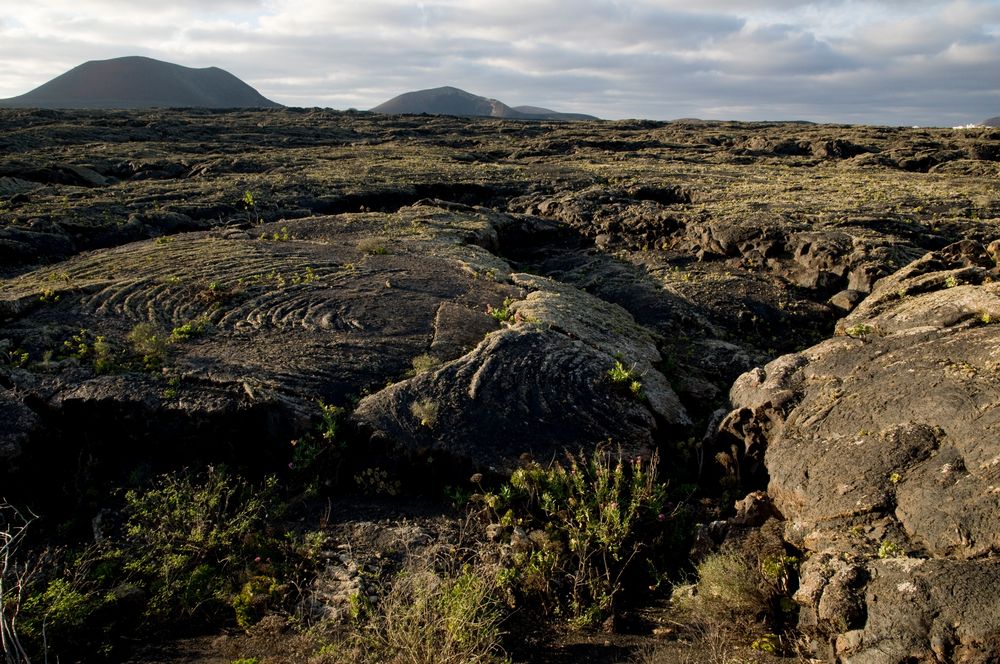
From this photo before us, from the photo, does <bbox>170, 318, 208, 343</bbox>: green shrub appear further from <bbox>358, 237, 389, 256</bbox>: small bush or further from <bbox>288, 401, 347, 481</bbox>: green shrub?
<bbox>358, 237, 389, 256</bbox>: small bush

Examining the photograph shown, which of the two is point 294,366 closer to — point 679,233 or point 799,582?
point 799,582

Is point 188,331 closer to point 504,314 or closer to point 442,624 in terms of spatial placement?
point 504,314

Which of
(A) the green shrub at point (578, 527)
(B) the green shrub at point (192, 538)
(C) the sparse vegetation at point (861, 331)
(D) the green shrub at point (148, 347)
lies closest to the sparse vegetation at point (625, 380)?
(A) the green shrub at point (578, 527)

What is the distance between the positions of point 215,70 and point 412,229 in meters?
172

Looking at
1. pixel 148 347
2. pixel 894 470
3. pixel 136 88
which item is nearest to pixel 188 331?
pixel 148 347

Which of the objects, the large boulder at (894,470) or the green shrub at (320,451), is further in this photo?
the green shrub at (320,451)

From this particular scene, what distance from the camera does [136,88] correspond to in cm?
13412

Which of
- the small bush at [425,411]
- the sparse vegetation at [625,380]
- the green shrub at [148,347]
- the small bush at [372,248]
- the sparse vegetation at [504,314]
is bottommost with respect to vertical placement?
the small bush at [425,411]

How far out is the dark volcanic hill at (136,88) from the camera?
12391 centimetres

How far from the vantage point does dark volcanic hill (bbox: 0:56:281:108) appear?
4878 inches

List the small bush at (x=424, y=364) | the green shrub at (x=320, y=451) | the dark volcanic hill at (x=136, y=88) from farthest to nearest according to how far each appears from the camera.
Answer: the dark volcanic hill at (x=136, y=88) < the small bush at (x=424, y=364) < the green shrub at (x=320, y=451)

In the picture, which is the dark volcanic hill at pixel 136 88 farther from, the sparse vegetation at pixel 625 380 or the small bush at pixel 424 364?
the sparse vegetation at pixel 625 380

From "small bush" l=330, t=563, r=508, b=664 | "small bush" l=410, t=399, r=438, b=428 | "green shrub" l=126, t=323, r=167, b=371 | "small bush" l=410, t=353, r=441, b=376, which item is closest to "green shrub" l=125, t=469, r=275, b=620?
"small bush" l=330, t=563, r=508, b=664

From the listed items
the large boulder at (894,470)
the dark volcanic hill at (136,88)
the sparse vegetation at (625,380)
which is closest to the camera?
the large boulder at (894,470)
